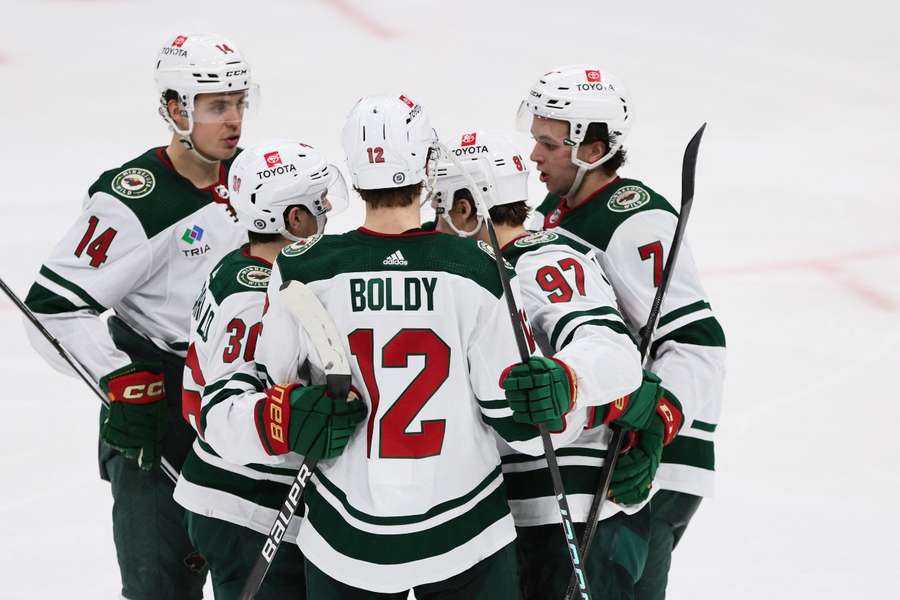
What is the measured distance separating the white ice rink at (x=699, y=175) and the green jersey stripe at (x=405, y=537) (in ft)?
5.28

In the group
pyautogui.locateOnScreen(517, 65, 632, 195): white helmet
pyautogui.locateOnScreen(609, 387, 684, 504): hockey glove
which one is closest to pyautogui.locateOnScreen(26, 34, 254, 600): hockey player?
pyautogui.locateOnScreen(517, 65, 632, 195): white helmet

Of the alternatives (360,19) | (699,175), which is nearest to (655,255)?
(699,175)

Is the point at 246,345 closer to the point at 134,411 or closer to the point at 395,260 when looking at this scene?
the point at 395,260

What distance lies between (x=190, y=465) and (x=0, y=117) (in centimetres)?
496

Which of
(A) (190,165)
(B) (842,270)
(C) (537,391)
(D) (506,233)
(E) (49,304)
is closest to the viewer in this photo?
(C) (537,391)

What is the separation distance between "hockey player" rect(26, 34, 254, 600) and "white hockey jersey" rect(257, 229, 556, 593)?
2.46 ft

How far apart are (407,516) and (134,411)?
0.92 meters

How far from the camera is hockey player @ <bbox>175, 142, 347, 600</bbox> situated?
249 centimetres

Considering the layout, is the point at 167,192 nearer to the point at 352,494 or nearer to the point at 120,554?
the point at 120,554

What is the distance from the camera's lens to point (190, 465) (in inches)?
104

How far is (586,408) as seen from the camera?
2338 millimetres

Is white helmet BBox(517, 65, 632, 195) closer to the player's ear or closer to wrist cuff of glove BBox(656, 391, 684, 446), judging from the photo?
the player's ear

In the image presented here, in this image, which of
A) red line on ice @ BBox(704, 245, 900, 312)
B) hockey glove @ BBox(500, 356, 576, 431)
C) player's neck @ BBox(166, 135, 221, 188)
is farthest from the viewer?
red line on ice @ BBox(704, 245, 900, 312)

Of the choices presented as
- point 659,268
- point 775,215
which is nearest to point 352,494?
point 659,268
